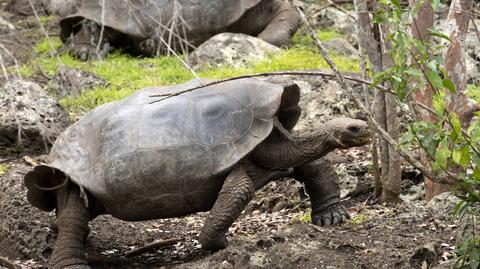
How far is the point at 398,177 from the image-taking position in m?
6.08

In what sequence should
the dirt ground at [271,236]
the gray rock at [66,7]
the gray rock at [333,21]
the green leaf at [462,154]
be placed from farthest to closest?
the gray rock at [333,21], the gray rock at [66,7], the dirt ground at [271,236], the green leaf at [462,154]

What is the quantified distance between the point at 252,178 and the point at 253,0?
5.82m

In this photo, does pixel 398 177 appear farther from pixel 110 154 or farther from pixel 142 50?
pixel 142 50

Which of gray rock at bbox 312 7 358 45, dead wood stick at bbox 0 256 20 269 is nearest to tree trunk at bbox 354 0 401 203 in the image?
dead wood stick at bbox 0 256 20 269

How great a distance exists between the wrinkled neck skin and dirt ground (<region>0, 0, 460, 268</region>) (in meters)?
0.40

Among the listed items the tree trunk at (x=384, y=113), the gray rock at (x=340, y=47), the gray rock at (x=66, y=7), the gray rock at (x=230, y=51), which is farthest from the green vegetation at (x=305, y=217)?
the gray rock at (x=66, y=7)

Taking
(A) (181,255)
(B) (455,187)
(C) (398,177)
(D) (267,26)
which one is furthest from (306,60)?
(B) (455,187)

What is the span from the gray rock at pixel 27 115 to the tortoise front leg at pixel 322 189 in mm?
2370

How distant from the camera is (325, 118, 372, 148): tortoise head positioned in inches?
215

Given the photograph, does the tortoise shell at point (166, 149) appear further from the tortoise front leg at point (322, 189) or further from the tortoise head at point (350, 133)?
the tortoise front leg at point (322, 189)

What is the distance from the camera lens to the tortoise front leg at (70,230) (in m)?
5.43

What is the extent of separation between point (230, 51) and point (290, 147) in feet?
13.9

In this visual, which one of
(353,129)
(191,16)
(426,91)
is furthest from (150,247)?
(191,16)

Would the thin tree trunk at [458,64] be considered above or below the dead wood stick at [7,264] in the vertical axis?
above
